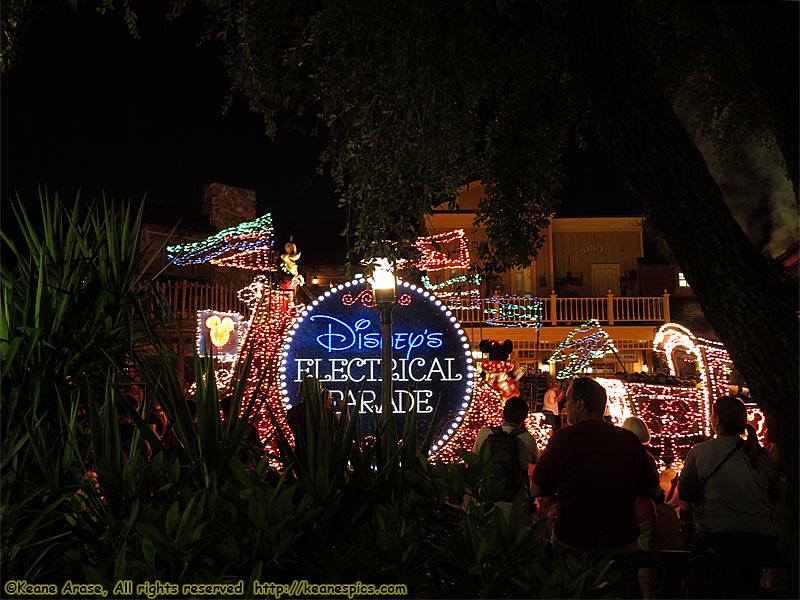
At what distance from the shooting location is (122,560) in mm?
2877

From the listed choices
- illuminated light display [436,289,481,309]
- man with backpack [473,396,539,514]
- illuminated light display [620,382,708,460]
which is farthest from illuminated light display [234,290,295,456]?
man with backpack [473,396,539,514]

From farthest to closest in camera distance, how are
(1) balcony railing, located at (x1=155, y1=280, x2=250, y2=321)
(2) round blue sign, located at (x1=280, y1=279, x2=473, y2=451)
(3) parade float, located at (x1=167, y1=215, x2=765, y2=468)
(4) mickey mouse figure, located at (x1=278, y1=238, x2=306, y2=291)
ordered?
(1) balcony railing, located at (x1=155, y1=280, x2=250, y2=321) → (4) mickey mouse figure, located at (x1=278, y1=238, x2=306, y2=291) → (2) round blue sign, located at (x1=280, y1=279, x2=473, y2=451) → (3) parade float, located at (x1=167, y1=215, x2=765, y2=468)

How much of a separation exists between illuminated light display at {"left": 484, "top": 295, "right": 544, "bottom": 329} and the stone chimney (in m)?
10.9

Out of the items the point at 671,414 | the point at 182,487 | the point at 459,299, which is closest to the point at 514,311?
the point at 459,299

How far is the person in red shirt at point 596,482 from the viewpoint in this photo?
13.8 ft

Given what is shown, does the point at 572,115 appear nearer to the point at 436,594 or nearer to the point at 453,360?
the point at 436,594

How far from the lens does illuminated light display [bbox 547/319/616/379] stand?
21094 mm

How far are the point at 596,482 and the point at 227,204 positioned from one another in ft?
91.9

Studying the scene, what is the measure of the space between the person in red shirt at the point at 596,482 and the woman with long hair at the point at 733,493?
620 millimetres

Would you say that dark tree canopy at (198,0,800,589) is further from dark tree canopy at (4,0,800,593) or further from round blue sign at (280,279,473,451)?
round blue sign at (280,279,473,451)

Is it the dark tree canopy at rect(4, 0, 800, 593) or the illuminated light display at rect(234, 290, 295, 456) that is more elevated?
the dark tree canopy at rect(4, 0, 800, 593)

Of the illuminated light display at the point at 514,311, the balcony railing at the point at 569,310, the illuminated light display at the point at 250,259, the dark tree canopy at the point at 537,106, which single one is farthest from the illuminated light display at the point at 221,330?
the dark tree canopy at the point at 537,106

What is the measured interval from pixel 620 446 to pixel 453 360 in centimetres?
574

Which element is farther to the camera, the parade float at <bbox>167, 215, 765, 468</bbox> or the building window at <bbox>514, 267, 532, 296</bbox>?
the building window at <bbox>514, 267, 532, 296</bbox>
